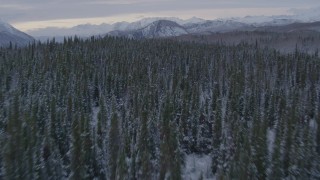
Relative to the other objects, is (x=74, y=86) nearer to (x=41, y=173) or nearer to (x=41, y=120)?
(x=41, y=120)

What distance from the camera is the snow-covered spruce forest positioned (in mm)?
29031

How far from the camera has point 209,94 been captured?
61.4 m

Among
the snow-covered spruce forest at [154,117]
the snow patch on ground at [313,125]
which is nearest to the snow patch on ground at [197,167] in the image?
the snow-covered spruce forest at [154,117]

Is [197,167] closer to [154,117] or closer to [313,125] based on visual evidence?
[154,117]

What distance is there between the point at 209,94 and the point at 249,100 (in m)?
10.2

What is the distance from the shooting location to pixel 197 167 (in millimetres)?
35969

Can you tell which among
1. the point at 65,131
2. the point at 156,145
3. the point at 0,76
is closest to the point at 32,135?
the point at 65,131

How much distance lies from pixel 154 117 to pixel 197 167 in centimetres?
926

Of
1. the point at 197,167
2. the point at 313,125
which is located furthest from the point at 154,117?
the point at 313,125

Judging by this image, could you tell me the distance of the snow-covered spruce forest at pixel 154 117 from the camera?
29.0 m

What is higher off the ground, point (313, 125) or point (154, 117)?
point (154, 117)

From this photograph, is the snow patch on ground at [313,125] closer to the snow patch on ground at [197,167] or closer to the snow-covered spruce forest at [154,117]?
the snow-covered spruce forest at [154,117]

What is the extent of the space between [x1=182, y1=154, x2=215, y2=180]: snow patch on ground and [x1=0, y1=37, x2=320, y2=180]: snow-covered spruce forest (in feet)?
1.11

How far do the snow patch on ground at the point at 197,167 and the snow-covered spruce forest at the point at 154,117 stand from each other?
339mm
